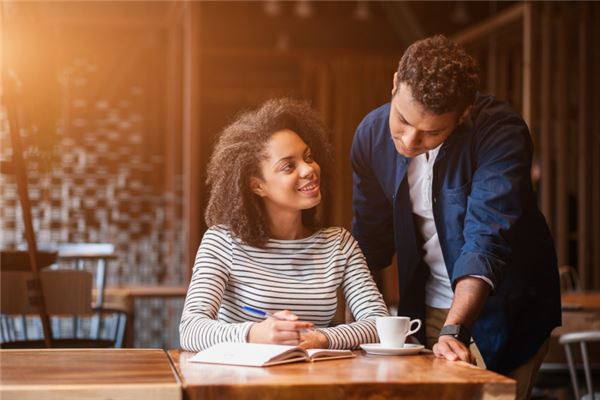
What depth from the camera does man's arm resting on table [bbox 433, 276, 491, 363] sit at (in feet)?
6.42

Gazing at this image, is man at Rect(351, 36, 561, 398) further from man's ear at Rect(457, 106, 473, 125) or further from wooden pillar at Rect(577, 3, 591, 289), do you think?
wooden pillar at Rect(577, 3, 591, 289)

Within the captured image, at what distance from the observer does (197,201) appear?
7148 millimetres

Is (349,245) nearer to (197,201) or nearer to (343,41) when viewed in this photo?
(197,201)

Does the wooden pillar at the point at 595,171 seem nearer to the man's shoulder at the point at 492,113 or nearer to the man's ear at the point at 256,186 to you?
the man's shoulder at the point at 492,113

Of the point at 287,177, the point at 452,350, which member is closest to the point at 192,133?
the point at 287,177

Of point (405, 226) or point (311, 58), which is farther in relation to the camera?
point (311, 58)

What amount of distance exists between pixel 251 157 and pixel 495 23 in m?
5.95

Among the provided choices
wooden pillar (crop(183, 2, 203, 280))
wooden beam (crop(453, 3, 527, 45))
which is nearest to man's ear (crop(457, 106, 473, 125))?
wooden pillar (crop(183, 2, 203, 280))

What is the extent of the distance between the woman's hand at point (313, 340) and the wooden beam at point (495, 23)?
5.62 meters

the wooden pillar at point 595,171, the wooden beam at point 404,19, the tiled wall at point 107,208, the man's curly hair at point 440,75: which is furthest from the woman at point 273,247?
the wooden beam at point 404,19

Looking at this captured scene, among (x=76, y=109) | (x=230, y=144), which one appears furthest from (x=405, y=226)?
(x=76, y=109)

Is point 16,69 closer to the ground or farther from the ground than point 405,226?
farther from the ground

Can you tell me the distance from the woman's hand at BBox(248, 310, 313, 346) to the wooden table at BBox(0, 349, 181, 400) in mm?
215

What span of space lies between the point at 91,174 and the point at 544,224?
17.4 ft
